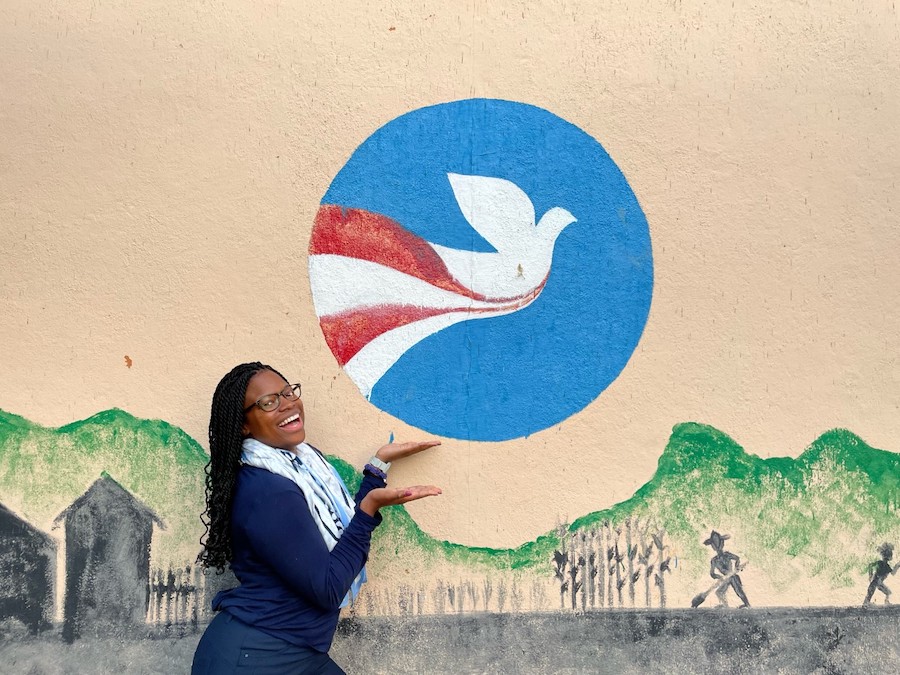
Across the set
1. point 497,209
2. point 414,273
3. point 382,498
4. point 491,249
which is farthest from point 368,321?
point 382,498

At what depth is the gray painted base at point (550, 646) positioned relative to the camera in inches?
126

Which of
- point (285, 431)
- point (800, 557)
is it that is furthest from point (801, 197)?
point (285, 431)

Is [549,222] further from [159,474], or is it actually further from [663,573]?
[159,474]

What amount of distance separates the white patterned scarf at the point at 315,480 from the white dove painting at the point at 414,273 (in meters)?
0.42

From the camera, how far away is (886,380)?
10.8 ft

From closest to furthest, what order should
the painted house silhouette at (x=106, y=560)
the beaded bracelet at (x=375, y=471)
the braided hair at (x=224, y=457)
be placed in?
the braided hair at (x=224, y=457) → the beaded bracelet at (x=375, y=471) → the painted house silhouette at (x=106, y=560)

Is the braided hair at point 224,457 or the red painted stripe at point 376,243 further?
the red painted stripe at point 376,243

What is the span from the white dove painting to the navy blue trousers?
39.0 inches

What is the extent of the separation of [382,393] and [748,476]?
4.77 ft


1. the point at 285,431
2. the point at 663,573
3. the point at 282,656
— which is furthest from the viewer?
the point at 663,573

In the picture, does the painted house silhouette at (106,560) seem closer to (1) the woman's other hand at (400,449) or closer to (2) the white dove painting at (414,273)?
(1) the woman's other hand at (400,449)

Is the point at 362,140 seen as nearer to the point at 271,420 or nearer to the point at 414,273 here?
the point at 414,273

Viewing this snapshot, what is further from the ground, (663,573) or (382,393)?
(382,393)

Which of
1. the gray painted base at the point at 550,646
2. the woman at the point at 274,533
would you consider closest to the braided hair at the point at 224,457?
the woman at the point at 274,533
